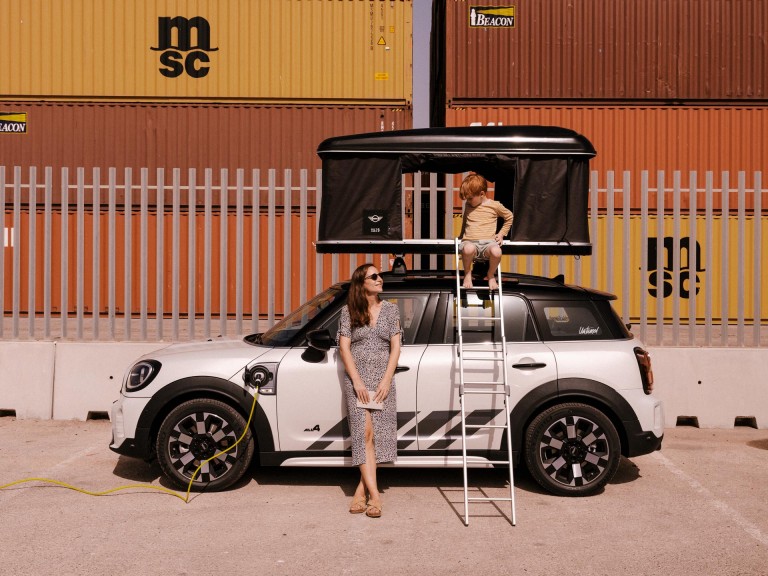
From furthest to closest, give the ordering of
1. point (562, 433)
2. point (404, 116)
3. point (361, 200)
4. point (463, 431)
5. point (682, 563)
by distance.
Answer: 1. point (404, 116)
2. point (361, 200)
3. point (562, 433)
4. point (463, 431)
5. point (682, 563)

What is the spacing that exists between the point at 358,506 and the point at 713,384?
15.1 feet

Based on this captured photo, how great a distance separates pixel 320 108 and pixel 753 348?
9.93 meters

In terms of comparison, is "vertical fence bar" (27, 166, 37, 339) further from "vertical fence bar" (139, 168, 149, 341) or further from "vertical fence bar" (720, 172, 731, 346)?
"vertical fence bar" (720, 172, 731, 346)

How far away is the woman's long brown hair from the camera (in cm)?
520

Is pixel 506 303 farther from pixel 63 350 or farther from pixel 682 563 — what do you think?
pixel 63 350

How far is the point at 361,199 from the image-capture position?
6344 mm

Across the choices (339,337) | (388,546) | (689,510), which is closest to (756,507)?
(689,510)

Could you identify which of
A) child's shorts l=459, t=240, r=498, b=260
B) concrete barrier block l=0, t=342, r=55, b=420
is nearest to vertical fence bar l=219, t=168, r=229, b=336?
concrete barrier block l=0, t=342, r=55, b=420

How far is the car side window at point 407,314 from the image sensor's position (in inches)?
226

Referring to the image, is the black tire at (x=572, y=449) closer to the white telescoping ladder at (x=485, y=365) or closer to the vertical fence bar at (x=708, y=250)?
the white telescoping ladder at (x=485, y=365)

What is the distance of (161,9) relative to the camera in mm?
15891

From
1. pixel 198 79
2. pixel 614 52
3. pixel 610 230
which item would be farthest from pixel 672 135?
pixel 198 79

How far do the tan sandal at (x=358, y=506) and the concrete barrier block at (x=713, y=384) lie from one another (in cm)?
412

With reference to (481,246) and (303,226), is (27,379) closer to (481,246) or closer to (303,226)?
(303,226)
